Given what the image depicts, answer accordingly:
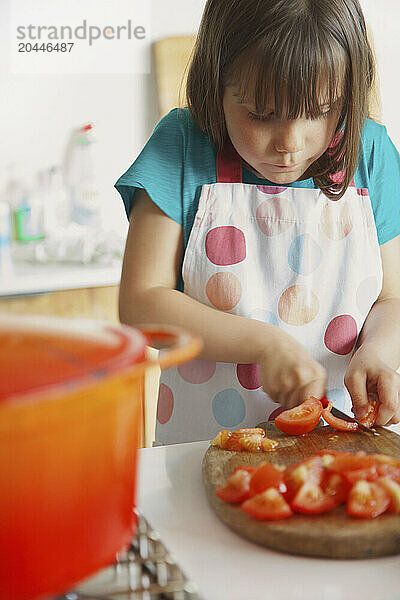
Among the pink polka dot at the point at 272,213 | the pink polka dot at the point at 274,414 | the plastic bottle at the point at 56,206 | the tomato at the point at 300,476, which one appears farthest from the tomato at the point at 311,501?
the plastic bottle at the point at 56,206

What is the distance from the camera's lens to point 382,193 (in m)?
1.07

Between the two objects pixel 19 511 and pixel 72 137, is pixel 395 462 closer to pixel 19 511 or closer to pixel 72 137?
pixel 19 511

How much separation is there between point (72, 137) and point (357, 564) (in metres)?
1.65

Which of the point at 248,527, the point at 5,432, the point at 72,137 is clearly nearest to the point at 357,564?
the point at 248,527

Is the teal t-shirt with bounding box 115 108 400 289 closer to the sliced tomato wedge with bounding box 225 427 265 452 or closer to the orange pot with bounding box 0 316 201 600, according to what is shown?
the sliced tomato wedge with bounding box 225 427 265 452

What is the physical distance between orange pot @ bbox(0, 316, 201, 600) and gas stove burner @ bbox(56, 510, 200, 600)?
0.20ft

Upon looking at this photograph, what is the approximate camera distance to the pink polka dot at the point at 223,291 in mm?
985

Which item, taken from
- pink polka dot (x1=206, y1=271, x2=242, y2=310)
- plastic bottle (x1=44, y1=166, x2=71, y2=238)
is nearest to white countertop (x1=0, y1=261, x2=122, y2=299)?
plastic bottle (x1=44, y1=166, x2=71, y2=238)

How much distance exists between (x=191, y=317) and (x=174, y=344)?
49cm

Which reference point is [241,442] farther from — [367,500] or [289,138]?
[289,138]

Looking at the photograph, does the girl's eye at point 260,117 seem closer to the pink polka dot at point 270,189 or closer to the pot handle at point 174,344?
the pink polka dot at point 270,189

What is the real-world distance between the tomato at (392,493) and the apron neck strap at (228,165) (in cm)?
56

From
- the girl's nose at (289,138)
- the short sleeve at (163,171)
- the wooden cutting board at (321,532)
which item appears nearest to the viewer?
the wooden cutting board at (321,532)

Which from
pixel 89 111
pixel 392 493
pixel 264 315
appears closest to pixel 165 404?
pixel 264 315
